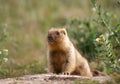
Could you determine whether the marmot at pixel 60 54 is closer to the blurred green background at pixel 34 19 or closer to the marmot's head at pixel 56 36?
the marmot's head at pixel 56 36

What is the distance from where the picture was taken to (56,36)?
409 inches

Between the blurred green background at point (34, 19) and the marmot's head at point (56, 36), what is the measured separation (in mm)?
2198

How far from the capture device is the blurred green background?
47.9 feet

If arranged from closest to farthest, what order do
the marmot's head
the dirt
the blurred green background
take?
the dirt < the marmot's head < the blurred green background

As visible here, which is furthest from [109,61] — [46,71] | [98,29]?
[98,29]

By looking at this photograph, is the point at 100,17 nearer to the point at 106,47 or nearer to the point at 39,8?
the point at 106,47

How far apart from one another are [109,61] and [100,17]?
0.99 m

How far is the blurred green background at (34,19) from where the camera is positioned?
14594mm

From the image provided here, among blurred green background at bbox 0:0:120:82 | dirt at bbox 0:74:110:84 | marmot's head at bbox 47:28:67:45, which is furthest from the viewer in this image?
blurred green background at bbox 0:0:120:82

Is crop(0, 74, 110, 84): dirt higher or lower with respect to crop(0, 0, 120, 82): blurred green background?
lower

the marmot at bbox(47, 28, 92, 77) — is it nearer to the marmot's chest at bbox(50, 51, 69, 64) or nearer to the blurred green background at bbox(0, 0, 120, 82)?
the marmot's chest at bbox(50, 51, 69, 64)

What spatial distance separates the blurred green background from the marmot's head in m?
2.20

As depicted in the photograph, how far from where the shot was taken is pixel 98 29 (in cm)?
1284

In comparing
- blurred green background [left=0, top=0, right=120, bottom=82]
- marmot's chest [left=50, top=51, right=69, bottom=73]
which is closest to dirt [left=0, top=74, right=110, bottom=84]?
marmot's chest [left=50, top=51, right=69, bottom=73]
